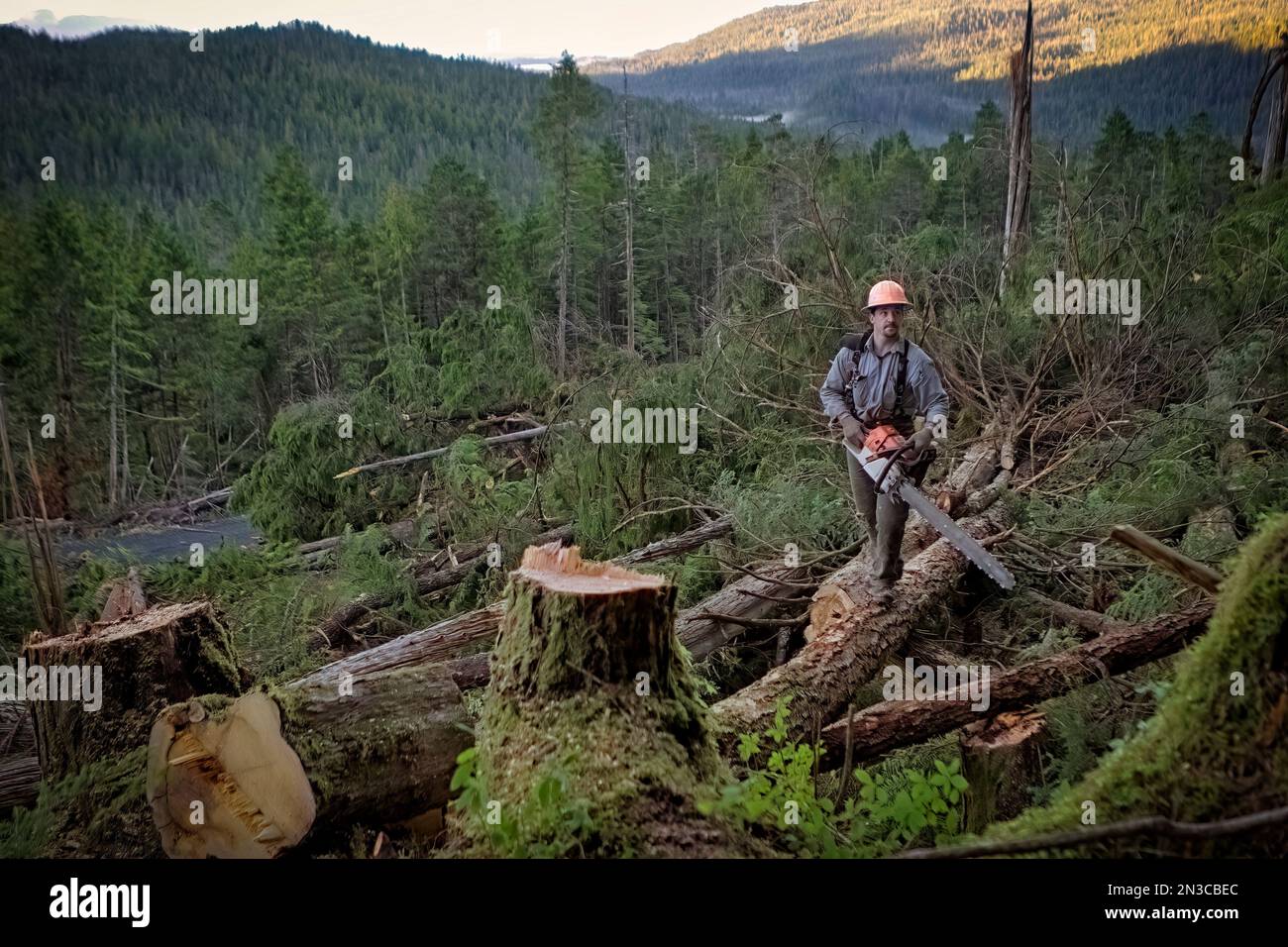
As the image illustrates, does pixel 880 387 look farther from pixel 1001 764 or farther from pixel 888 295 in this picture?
pixel 1001 764

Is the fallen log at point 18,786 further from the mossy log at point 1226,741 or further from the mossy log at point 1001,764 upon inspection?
the mossy log at point 1226,741

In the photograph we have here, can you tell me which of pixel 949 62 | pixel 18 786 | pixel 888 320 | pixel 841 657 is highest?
pixel 949 62

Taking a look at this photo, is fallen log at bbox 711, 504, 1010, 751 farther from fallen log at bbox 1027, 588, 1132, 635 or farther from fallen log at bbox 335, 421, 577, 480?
fallen log at bbox 335, 421, 577, 480

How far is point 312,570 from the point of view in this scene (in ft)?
22.3

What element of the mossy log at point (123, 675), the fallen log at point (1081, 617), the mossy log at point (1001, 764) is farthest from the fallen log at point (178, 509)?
the fallen log at point (1081, 617)

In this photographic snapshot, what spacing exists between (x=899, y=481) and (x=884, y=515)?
10.6 inches

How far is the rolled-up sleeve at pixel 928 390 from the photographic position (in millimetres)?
3996

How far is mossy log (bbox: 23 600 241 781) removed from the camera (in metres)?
3.38

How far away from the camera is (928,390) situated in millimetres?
4059

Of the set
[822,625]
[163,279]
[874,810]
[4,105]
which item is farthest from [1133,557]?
[163,279]

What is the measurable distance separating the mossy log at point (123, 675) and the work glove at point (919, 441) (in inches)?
129

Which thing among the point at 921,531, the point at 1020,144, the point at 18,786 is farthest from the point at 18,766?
the point at 1020,144

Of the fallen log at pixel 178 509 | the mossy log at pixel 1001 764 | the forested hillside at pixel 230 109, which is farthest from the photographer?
the fallen log at pixel 178 509

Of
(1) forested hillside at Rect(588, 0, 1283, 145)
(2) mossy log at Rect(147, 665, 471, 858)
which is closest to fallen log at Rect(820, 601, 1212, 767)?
(2) mossy log at Rect(147, 665, 471, 858)
